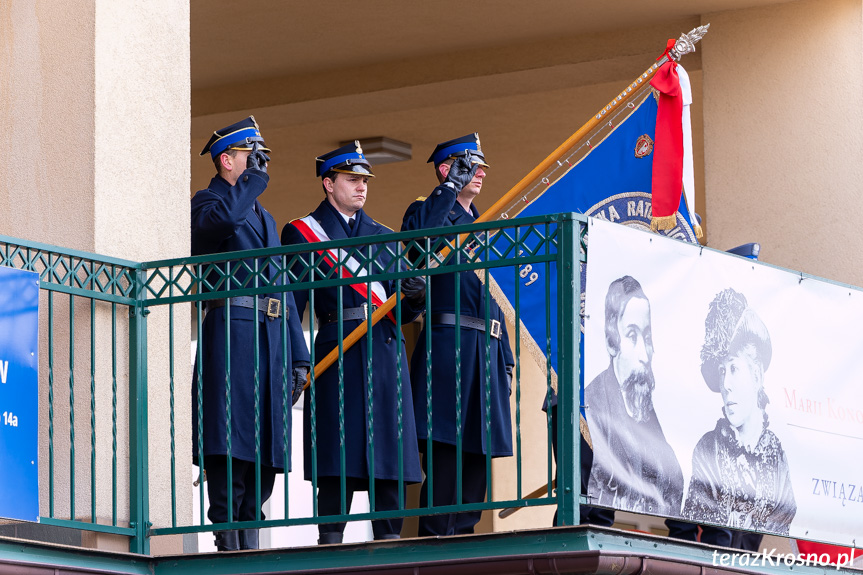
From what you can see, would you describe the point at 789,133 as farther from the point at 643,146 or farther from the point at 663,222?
the point at 663,222

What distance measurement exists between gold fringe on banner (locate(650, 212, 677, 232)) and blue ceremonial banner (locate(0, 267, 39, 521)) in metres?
2.58

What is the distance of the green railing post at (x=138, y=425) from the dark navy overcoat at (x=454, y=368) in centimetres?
114

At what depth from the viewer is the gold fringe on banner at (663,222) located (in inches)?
282

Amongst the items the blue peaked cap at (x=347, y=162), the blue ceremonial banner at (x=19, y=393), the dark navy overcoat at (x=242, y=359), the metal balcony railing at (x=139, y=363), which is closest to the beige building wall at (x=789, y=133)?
the blue peaked cap at (x=347, y=162)

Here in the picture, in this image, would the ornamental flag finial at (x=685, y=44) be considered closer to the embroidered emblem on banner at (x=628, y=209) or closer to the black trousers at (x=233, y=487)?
the embroidered emblem on banner at (x=628, y=209)

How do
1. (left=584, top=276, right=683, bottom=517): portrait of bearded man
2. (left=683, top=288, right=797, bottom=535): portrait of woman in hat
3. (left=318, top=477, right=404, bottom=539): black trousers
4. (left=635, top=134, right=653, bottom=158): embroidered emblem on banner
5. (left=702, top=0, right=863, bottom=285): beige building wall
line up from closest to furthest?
(left=584, top=276, right=683, bottom=517): portrait of bearded man → (left=683, top=288, right=797, bottom=535): portrait of woman in hat → (left=318, top=477, right=404, bottom=539): black trousers → (left=635, top=134, right=653, bottom=158): embroidered emblem on banner → (left=702, top=0, right=863, bottom=285): beige building wall

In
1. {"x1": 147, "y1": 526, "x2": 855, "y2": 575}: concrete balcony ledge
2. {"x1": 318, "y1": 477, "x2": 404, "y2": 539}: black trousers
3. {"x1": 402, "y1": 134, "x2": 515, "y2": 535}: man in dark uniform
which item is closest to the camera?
{"x1": 147, "y1": 526, "x2": 855, "y2": 575}: concrete balcony ledge

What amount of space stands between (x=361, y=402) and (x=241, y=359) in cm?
55

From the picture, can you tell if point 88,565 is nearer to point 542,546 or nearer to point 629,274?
point 542,546

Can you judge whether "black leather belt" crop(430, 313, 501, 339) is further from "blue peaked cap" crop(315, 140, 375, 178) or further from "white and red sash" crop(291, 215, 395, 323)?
"blue peaked cap" crop(315, 140, 375, 178)

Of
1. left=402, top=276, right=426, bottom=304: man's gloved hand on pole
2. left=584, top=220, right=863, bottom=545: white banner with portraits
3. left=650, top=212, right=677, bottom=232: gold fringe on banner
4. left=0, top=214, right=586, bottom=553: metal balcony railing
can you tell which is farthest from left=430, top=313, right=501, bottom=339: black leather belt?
left=584, top=220, right=863, bottom=545: white banner with portraits

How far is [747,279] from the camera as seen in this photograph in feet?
21.8

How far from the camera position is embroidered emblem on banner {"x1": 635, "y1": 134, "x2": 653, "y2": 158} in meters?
7.48

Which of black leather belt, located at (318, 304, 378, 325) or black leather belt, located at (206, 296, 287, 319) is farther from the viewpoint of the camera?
black leather belt, located at (318, 304, 378, 325)
